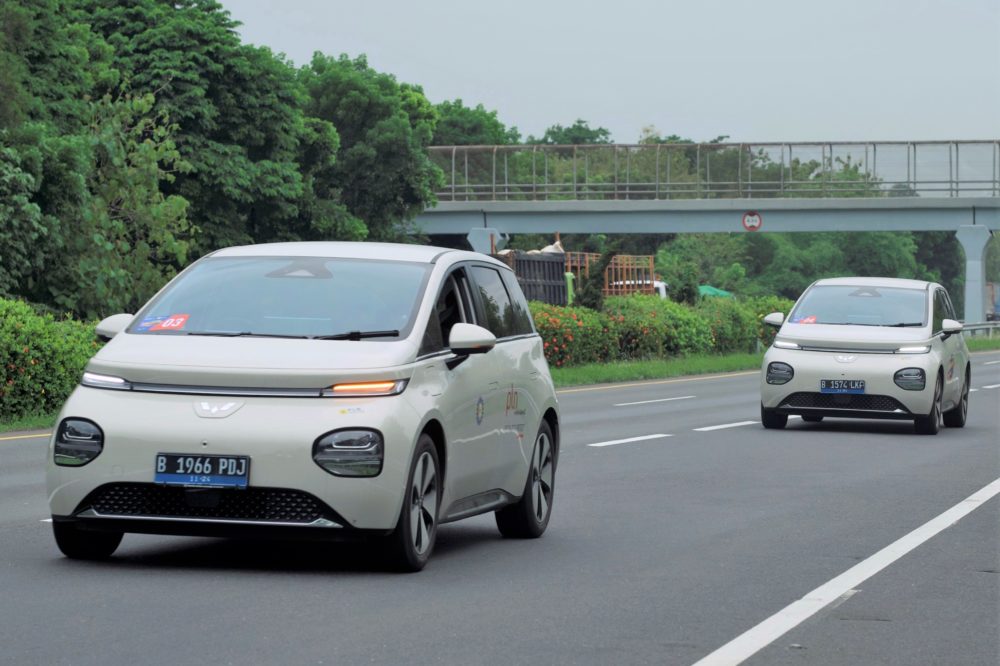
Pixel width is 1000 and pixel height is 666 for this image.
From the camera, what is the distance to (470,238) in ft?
271

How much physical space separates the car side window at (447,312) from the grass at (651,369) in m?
25.0

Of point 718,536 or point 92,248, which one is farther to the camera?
point 92,248

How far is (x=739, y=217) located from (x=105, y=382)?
72597 mm

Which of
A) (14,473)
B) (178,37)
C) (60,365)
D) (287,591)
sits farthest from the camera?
(178,37)

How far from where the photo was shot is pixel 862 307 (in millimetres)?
21750

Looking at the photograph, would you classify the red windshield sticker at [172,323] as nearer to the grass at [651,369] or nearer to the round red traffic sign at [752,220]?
the grass at [651,369]

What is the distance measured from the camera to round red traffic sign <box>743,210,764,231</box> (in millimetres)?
79688

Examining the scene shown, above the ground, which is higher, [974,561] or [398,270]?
[398,270]

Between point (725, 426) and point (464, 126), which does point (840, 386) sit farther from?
point (464, 126)

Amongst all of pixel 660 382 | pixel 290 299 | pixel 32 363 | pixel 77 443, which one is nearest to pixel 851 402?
pixel 32 363

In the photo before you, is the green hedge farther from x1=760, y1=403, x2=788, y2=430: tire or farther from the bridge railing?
the bridge railing

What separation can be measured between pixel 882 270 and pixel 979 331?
65.8m

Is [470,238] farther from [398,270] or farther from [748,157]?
[398,270]

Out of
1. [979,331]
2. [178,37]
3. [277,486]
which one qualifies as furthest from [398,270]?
[979,331]
